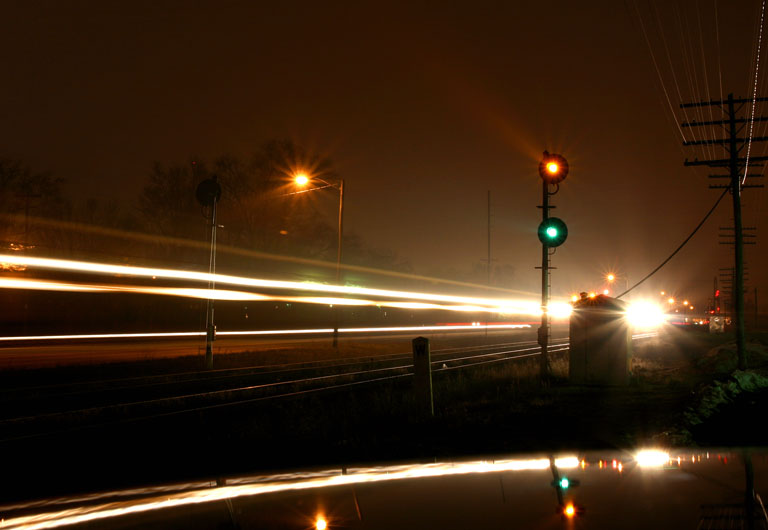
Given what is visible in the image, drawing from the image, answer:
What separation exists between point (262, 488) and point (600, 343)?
37.1 feet

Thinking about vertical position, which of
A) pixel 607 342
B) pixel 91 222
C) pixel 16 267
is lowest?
pixel 607 342

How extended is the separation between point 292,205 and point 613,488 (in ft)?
165

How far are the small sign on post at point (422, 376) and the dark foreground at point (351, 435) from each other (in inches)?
14.3

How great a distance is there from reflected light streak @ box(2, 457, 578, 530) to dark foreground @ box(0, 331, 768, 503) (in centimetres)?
95

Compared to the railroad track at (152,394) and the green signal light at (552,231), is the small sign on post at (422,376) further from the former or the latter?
the green signal light at (552,231)

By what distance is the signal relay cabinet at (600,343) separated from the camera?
51.0 ft

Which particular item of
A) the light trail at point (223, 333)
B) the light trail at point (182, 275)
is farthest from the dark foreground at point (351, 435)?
the light trail at point (223, 333)

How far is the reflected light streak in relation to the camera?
5.48 meters

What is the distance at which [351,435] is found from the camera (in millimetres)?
10383

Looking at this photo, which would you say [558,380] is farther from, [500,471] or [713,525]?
[713,525]

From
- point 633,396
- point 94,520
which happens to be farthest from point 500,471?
point 633,396

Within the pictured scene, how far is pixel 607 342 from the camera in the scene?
51.3ft

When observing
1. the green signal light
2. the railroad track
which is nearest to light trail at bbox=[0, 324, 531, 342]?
the railroad track

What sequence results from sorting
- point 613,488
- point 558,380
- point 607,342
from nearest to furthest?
point 613,488 → point 607,342 → point 558,380
